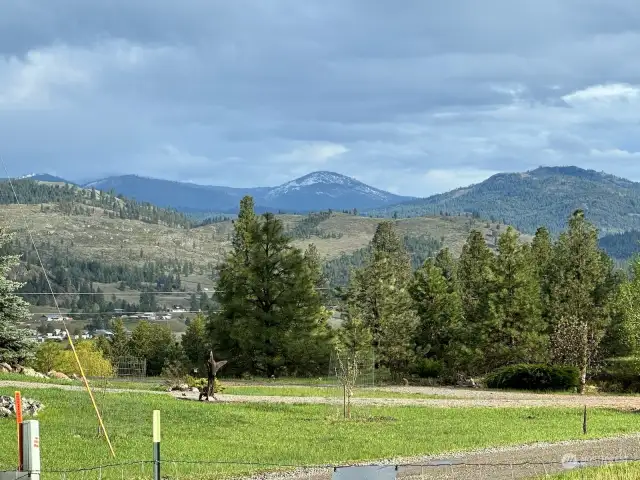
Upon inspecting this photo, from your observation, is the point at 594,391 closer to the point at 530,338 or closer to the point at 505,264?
the point at 530,338

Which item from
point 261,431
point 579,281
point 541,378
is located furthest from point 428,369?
point 261,431

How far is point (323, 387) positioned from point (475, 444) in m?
22.6

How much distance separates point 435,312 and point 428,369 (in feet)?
24.5

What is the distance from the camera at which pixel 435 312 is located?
6788 centimetres

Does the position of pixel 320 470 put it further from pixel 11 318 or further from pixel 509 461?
pixel 11 318

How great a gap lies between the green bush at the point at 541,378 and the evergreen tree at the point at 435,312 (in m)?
15.2

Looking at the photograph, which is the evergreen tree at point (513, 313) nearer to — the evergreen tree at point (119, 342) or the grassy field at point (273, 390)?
the grassy field at point (273, 390)

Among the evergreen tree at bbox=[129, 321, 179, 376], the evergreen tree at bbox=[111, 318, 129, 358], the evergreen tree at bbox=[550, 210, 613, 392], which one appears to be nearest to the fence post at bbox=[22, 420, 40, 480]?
the evergreen tree at bbox=[550, 210, 613, 392]

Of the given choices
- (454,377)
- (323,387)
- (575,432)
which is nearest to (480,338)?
(454,377)

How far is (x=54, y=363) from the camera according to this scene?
244 ft

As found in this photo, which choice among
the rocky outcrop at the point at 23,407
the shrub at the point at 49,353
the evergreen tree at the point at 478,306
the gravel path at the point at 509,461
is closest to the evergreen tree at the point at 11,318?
the rocky outcrop at the point at 23,407

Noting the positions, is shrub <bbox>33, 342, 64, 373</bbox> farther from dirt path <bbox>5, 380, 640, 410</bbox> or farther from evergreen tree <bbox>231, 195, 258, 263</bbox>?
dirt path <bbox>5, 380, 640, 410</bbox>

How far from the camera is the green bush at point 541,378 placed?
48875 mm

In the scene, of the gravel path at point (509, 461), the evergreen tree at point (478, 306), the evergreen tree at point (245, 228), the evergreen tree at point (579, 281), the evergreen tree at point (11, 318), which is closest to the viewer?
the gravel path at point (509, 461)
